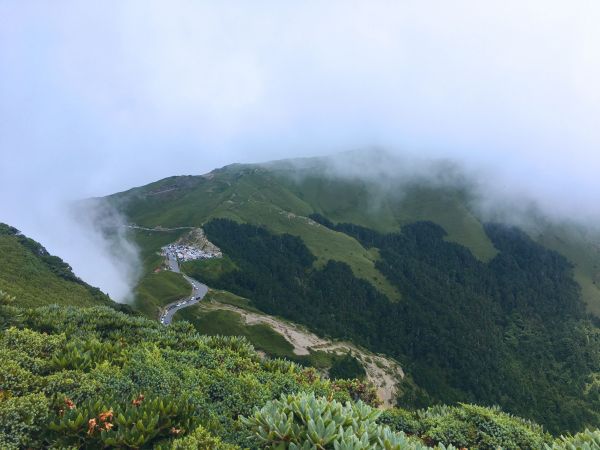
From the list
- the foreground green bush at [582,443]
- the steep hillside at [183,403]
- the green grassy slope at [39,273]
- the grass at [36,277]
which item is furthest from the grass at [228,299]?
the foreground green bush at [582,443]

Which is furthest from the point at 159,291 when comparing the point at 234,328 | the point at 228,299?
the point at 234,328

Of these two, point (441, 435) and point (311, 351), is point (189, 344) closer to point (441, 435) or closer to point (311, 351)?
point (441, 435)

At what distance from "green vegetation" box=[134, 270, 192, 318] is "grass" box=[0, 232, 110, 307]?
41590 millimetres

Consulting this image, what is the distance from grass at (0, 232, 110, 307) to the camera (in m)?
82.2

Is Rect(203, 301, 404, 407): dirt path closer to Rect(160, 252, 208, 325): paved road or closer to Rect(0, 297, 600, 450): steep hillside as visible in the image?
Rect(160, 252, 208, 325): paved road

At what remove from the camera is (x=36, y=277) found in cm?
9325

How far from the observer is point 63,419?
10508 mm

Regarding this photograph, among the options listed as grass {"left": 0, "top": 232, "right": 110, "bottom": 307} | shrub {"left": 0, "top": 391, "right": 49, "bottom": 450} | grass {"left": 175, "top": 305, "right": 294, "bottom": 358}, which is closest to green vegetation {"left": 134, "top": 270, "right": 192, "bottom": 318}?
grass {"left": 175, "top": 305, "right": 294, "bottom": 358}

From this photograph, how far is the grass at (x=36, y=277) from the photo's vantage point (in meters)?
82.2

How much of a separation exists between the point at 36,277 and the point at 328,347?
359 ft

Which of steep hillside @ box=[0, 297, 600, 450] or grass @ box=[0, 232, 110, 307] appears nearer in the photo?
steep hillside @ box=[0, 297, 600, 450]

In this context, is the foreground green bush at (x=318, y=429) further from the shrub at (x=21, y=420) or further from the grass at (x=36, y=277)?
the grass at (x=36, y=277)

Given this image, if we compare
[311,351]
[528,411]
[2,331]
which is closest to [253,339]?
[311,351]

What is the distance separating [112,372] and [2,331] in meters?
6.10
